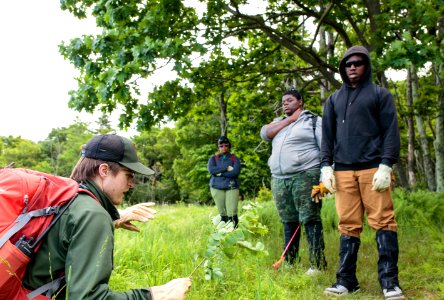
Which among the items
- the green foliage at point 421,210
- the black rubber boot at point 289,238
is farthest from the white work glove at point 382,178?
the green foliage at point 421,210

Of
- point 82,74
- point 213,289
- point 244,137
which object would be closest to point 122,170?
point 213,289

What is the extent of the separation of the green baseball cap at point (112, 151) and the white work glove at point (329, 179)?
2.39 meters

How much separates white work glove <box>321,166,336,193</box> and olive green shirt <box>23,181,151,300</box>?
265 cm

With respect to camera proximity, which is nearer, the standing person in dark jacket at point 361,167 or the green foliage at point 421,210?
the standing person in dark jacket at point 361,167

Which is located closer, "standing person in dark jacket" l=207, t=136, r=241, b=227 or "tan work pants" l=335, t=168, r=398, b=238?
"tan work pants" l=335, t=168, r=398, b=238

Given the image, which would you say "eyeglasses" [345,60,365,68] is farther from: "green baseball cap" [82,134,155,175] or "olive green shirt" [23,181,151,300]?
"olive green shirt" [23,181,151,300]

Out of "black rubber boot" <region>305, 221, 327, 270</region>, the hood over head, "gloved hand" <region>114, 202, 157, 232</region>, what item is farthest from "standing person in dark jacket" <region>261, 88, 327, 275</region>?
"gloved hand" <region>114, 202, 157, 232</region>

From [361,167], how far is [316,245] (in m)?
1.20

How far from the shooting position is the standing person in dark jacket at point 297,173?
480 cm

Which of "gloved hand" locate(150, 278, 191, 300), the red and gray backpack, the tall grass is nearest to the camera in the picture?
the red and gray backpack

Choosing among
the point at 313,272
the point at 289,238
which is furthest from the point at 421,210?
the point at 313,272

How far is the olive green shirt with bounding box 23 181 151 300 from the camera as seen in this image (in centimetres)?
169

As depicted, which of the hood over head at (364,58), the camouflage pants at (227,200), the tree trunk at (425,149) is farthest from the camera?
the tree trunk at (425,149)

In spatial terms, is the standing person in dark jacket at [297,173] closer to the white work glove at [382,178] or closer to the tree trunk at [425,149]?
the white work glove at [382,178]
